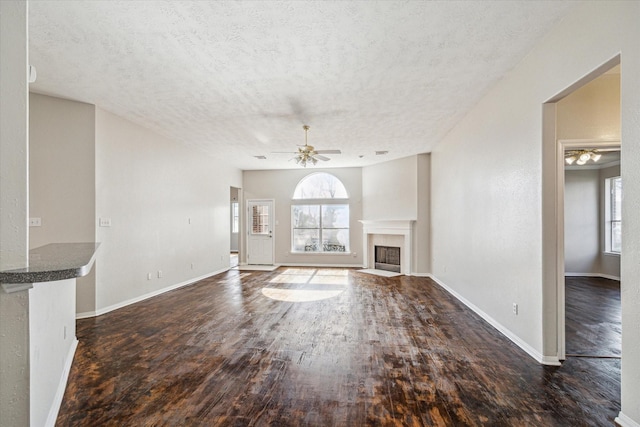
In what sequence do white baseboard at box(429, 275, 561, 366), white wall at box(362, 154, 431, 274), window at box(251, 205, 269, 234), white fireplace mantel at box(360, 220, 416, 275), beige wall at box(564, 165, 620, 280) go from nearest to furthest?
white baseboard at box(429, 275, 561, 366)
beige wall at box(564, 165, 620, 280)
white wall at box(362, 154, 431, 274)
white fireplace mantel at box(360, 220, 416, 275)
window at box(251, 205, 269, 234)

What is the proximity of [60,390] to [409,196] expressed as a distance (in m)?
6.91

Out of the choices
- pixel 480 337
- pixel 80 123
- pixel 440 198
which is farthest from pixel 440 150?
pixel 80 123

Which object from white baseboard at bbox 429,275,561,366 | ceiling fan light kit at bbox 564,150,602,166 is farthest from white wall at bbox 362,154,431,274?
ceiling fan light kit at bbox 564,150,602,166

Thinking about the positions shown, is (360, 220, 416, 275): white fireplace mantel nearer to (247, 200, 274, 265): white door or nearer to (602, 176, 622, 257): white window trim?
(247, 200, 274, 265): white door

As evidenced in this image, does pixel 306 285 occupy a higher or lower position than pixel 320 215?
lower

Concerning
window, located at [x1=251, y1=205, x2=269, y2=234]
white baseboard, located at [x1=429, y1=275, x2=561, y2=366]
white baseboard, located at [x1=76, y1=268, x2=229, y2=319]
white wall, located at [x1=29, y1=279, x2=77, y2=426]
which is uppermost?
window, located at [x1=251, y1=205, x2=269, y2=234]

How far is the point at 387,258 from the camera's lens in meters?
8.21

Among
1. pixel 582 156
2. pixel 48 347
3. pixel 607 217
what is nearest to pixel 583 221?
pixel 607 217

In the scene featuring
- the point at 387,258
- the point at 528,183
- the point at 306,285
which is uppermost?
the point at 528,183

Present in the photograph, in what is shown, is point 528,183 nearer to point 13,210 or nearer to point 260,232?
point 13,210

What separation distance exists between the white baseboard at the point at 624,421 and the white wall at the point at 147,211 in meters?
5.52

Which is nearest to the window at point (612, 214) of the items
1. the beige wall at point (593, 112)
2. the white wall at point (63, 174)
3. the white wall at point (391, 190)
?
the white wall at point (391, 190)

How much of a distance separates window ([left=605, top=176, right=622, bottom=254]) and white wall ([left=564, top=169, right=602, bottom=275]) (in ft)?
0.50

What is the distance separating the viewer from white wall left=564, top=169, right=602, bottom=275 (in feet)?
22.6
